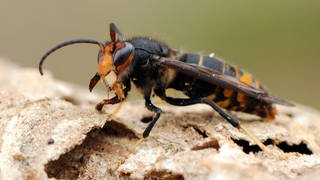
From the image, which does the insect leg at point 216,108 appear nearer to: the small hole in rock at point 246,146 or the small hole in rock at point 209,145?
the small hole in rock at point 246,146

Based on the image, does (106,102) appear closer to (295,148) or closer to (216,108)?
(216,108)

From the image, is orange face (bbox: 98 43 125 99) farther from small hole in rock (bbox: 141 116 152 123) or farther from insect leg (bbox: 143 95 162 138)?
small hole in rock (bbox: 141 116 152 123)

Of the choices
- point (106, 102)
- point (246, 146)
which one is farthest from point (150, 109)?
point (246, 146)

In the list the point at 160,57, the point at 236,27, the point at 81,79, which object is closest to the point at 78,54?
the point at 81,79

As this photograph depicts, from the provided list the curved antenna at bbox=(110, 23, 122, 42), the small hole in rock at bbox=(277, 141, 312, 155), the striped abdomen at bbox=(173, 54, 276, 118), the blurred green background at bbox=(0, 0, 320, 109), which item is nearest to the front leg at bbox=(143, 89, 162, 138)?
the striped abdomen at bbox=(173, 54, 276, 118)

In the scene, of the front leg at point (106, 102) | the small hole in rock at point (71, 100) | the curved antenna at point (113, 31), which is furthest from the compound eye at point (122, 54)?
the small hole in rock at point (71, 100)

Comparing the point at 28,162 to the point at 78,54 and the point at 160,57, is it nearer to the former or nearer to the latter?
the point at 160,57
